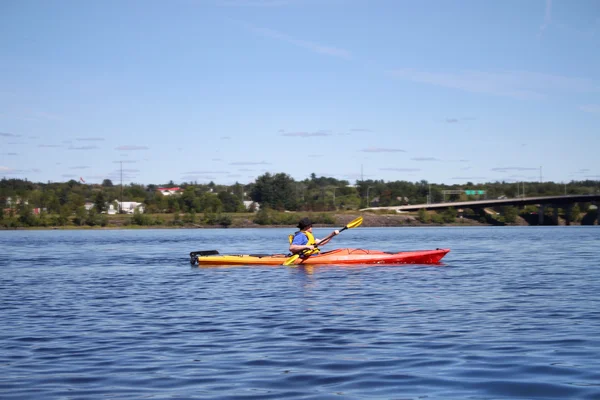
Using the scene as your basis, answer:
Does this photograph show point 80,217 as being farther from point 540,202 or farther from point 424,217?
point 540,202

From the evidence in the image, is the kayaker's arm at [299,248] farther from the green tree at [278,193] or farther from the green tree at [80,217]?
the green tree at [278,193]

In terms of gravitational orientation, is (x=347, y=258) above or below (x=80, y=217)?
below

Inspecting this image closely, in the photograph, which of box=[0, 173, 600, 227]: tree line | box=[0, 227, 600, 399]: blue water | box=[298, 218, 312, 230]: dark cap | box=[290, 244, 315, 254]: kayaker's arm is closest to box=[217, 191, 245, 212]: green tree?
box=[0, 173, 600, 227]: tree line

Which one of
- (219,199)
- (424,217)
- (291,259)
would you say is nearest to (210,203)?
(219,199)

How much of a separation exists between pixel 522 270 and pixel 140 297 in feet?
42.4

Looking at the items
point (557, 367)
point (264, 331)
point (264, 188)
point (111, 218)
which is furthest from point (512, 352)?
point (264, 188)

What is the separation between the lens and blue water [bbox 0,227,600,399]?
7965 millimetres

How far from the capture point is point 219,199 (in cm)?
13162

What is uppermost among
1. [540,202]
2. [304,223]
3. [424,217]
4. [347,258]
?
[540,202]

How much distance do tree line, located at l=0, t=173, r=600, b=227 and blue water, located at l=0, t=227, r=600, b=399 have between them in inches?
3662

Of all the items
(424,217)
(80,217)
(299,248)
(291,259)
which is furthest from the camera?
(424,217)

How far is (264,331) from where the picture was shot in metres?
11.7

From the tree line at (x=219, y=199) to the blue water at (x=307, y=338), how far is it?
93025mm

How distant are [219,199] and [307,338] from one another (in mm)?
121599
